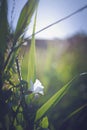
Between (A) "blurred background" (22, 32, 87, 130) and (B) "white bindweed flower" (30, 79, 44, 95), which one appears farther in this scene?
(A) "blurred background" (22, 32, 87, 130)

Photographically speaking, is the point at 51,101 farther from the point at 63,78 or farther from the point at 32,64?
the point at 63,78

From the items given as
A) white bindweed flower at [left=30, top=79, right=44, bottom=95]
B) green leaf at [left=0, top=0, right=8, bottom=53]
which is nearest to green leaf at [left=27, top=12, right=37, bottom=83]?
white bindweed flower at [left=30, top=79, right=44, bottom=95]

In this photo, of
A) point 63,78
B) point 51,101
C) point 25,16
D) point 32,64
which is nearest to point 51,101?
point 51,101

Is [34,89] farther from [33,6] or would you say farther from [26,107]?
[33,6]

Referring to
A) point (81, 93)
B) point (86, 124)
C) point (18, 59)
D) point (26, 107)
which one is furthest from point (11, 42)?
point (81, 93)

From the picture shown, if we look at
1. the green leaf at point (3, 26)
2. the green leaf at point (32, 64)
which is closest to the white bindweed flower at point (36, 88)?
the green leaf at point (32, 64)

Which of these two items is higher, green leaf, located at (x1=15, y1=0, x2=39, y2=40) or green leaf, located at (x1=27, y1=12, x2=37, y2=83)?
green leaf, located at (x1=15, y1=0, x2=39, y2=40)

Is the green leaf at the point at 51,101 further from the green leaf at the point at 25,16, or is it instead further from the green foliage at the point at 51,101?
the green leaf at the point at 25,16

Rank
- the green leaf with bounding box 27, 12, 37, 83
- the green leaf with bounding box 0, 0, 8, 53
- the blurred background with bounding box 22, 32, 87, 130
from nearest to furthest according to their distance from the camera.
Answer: the green leaf with bounding box 0, 0, 8, 53
the green leaf with bounding box 27, 12, 37, 83
the blurred background with bounding box 22, 32, 87, 130

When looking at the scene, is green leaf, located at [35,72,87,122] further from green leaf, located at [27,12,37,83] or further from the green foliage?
green leaf, located at [27,12,37,83]
